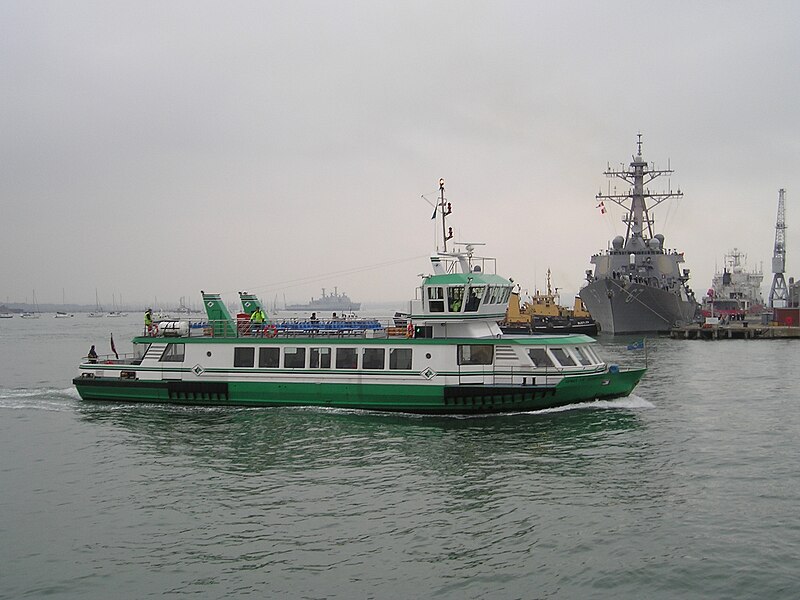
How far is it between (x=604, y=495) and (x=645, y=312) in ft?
215

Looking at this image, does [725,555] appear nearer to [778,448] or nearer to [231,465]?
[778,448]

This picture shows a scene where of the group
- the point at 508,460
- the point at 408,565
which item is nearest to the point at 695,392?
the point at 508,460

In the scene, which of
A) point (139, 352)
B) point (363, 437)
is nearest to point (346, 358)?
point (363, 437)

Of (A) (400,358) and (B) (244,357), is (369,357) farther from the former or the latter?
(B) (244,357)

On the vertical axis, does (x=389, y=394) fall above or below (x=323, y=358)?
below

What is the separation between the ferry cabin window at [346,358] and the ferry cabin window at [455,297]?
3.99 m

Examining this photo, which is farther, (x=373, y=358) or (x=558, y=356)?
(x=373, y=358)

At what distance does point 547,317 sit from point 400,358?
53099 mm

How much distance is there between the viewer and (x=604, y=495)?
1631 centimetres

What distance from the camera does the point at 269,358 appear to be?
89.1 feet

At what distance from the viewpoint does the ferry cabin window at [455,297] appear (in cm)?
2630

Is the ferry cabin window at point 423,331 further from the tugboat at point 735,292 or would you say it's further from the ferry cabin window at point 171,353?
the tugboat at point 735,292

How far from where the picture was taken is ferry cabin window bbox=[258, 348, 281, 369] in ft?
88.8

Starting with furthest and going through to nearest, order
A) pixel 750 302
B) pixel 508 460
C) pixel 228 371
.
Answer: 1. pixel 750 302
2. pixel 228 371
3. pixel 508 460
